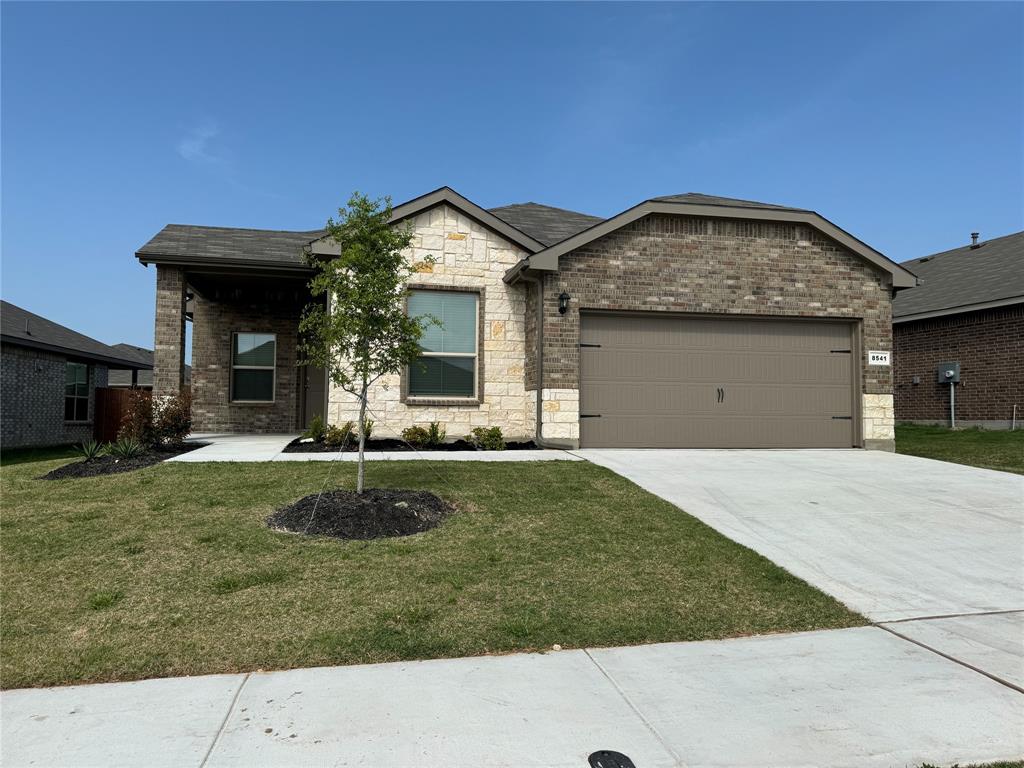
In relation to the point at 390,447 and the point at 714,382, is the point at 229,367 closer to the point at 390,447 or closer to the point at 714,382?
the point at 390,447

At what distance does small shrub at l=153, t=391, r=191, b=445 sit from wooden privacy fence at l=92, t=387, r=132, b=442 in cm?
863

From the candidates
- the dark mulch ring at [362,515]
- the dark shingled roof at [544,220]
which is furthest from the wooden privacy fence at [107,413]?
the dark mulch ring at [362,515]

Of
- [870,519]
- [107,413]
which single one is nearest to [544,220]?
[870,519]

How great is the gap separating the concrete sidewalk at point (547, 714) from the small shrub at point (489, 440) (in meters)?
7.04

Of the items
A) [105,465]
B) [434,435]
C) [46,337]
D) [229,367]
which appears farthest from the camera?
[46,337]

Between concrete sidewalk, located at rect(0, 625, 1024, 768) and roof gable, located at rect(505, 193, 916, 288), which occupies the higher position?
roof gable, located at rect(505, 193, 916, 288)

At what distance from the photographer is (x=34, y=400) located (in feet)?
58.2

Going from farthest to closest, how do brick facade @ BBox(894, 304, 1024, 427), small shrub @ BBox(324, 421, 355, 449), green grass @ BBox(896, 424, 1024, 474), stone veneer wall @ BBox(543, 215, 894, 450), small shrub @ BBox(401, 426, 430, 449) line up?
1. brick facade @ BBox(894, 304, 1024, 427)
2. stone veneer wall @ BBox(543, 215, 894, 450)
3. green grass @ BBox(896, 424, 1024, 474)
4. small shrub @ BBox(401, 426, 430, 449)
5. small shrub @ BBox(324, 421, 355, 449)

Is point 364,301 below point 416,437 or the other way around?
the other way around

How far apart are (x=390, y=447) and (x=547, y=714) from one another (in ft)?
26.2

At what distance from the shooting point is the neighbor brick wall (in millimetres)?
15305

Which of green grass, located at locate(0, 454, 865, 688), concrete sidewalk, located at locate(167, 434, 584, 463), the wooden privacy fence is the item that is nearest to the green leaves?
green grass, located at locate(0, 454, 865, 688)

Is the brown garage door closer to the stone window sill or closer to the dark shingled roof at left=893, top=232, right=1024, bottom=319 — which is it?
the stone window sill

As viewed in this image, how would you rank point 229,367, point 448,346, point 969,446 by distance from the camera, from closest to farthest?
point 448,346 < point 969,446 < point 229,367
